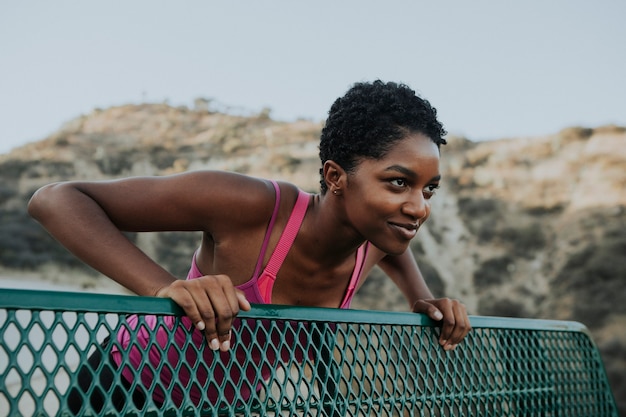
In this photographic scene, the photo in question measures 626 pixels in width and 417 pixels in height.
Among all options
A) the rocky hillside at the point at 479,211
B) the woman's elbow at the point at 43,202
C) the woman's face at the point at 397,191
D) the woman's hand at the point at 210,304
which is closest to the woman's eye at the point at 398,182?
the woman's face at the point at 397,191

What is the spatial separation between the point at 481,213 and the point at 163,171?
11.5 m

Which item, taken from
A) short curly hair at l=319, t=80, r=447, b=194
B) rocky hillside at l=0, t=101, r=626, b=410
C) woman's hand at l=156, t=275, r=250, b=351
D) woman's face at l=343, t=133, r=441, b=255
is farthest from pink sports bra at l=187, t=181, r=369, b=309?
rocky hillside at l=0, t=101, r=626, b=410

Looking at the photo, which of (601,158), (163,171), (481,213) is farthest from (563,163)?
(163,171)

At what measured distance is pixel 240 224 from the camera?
81.7 inches

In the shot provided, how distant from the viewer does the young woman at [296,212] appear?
5.57ft

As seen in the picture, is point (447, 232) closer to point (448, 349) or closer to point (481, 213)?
point (481, 213)

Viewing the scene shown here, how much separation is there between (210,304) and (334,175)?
3.05 ft

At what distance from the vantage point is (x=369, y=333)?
1.54 metres

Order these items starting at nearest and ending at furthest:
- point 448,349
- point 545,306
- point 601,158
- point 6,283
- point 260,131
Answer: point 448,349, point 6,283, point 545,306, point 601,158, point 260,131

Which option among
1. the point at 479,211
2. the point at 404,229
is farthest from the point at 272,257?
the point at 479,211

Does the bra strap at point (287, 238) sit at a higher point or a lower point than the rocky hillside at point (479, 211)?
higher

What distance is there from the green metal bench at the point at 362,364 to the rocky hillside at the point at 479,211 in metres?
10.7

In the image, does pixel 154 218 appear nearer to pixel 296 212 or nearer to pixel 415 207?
pixel 296 212

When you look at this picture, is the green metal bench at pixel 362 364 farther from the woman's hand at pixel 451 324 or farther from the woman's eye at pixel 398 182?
the woman's eye at pixel 398 182
